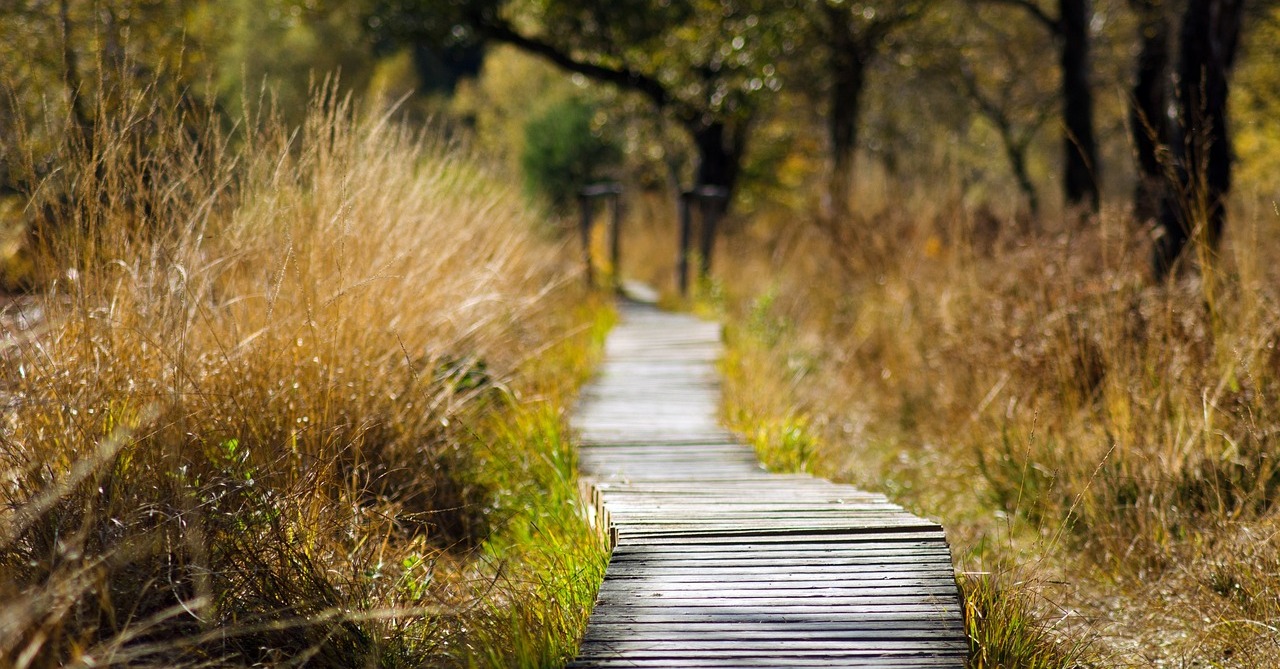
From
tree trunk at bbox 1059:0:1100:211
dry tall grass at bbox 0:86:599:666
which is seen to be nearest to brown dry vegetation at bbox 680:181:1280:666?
dry tall grass at bbox 0:86:599:666

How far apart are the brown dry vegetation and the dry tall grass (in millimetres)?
1401

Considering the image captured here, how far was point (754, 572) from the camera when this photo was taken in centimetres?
288

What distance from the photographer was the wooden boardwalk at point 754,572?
8.07 ft

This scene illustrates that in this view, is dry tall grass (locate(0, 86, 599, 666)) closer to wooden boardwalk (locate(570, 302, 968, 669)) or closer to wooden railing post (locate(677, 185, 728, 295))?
wooden boardwalk (locate(570, 302, 968, 669))

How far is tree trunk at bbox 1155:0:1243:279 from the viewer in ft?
16.1

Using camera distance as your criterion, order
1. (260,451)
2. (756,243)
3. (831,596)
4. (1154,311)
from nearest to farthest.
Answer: (831,596), (260,451), (1154,311), (756,243)

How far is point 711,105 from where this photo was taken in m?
11.6

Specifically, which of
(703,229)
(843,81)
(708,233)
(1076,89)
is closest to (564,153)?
(843,81)

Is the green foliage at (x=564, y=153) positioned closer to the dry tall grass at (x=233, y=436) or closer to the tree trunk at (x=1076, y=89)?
the tree trunk at (x=1076, y=89)

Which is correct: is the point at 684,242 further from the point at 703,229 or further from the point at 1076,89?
A: the point at 1076,89

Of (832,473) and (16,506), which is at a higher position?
(16,506)

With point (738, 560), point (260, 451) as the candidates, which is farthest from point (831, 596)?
point (260, 451)

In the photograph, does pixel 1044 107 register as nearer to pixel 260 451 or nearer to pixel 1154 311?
pixel 1154 311

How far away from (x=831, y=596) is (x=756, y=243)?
8636mm
